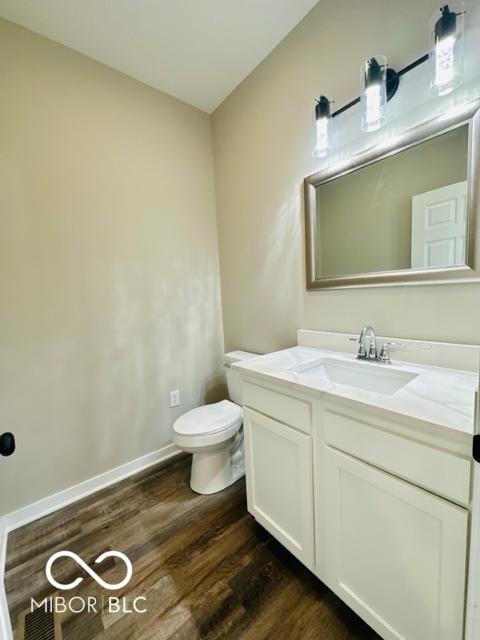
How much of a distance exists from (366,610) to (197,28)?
2.63 metres

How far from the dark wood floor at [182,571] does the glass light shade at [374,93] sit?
192 cm

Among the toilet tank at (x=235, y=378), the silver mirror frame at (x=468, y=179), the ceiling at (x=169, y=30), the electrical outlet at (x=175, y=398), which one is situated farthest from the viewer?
the electrical outlet at (x=175, y=398)

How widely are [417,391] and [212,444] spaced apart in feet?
3.53

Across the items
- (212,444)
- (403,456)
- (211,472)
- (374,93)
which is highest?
(374,93)

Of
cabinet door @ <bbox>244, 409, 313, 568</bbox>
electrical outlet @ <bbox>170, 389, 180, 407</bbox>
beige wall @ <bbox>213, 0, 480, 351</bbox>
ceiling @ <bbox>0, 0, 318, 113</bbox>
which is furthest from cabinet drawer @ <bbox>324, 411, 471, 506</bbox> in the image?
ceiling @ <bbox>0, 0, 318, 113</bbox>

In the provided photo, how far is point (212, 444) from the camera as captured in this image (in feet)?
4.94

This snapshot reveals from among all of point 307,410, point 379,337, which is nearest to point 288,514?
point 307,410

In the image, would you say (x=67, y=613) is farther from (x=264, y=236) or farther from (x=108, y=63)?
(x=108, y=63)

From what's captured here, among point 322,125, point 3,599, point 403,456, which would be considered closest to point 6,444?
point 3,599

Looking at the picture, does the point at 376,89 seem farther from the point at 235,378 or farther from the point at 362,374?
the point at 235,378

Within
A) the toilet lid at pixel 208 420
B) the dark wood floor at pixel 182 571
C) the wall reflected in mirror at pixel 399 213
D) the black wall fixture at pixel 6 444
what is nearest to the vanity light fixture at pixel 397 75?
the wall reflected in mirror at pixel 399 213

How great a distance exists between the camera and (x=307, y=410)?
0.98m

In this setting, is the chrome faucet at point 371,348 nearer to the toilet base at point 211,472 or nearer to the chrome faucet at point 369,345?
the chrome faucet at point 369,345

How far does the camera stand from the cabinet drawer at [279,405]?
3.25 feet
